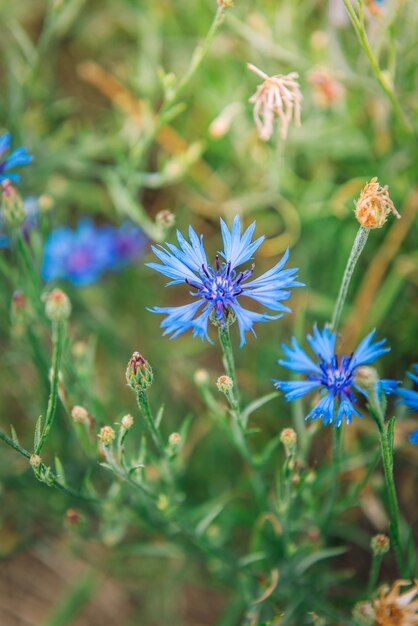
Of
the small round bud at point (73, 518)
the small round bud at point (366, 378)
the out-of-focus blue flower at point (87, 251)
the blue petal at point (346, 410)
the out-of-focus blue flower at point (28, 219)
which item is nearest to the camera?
the small round bud at point (366, 378)

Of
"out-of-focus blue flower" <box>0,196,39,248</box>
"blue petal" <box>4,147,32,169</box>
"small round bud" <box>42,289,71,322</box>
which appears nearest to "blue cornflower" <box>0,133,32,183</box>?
"blue petal" <box>4,147,32,169</box>

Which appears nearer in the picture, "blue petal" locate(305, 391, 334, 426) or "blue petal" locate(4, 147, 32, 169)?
"blue petal" locate(305, 391, 334, 426)

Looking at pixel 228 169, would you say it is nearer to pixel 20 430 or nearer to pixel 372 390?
pixel 20 430

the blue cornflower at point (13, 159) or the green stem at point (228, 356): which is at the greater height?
the blue cornflower at point (13, 159)

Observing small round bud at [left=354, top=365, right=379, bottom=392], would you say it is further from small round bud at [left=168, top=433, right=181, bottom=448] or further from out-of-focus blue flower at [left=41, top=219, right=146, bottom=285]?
out-of-focus blue flower at [left=41, top=219, right=146, bottom=285]

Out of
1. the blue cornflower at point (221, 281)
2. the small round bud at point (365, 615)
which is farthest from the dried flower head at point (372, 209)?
the small round bud at point (365, 615)

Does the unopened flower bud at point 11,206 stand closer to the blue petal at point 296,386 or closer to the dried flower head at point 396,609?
the blue petal at point 296,386
